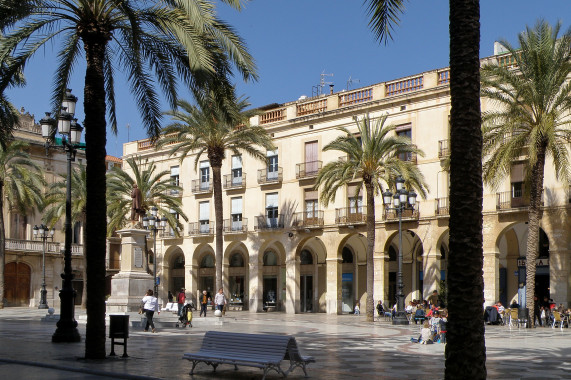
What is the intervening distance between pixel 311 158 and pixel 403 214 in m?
8.07

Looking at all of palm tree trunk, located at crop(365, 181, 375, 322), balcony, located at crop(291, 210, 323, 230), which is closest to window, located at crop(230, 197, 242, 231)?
balcony, located at crop(291, 210, 323, 230)

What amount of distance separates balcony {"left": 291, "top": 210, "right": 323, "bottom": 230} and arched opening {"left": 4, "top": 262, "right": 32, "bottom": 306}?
79.7ft

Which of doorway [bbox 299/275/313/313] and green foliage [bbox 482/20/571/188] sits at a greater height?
green foliage [bbox 482/20/571/188]

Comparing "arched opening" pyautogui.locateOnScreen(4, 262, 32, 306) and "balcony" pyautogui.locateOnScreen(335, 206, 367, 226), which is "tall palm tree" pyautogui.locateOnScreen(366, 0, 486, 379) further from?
"arched opening" pyautogui.locateOnScreen(4, 262, 32, 306)

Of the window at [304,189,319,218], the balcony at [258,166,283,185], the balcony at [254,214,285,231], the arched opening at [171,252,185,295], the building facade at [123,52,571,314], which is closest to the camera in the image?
the building facade at [123,52,571,314]

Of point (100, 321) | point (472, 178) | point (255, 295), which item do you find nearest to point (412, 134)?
point (255, 295)

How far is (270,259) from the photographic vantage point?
54281mm

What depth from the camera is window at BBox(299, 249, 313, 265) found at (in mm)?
52062

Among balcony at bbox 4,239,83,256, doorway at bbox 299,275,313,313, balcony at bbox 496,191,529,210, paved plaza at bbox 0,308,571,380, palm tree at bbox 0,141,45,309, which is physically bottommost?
doorway at bbox 299,275,313,313

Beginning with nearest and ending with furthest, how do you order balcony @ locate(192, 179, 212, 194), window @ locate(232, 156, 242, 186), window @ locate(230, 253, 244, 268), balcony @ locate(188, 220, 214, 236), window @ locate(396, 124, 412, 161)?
window @ locate(396, 124, 412, 161) → window @ locate(232, 156, 242, 186) → balcony @ locate(188, 220, 214, 236) → balcony @ locate(192, 179, 212, 194) → window @ locate(230, 253, 244, 268)

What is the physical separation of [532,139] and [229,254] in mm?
29435

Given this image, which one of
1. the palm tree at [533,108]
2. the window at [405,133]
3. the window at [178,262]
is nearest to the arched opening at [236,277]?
the window at [178,262]

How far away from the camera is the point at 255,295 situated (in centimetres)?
5094

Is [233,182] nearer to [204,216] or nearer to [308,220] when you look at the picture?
[204,216]
